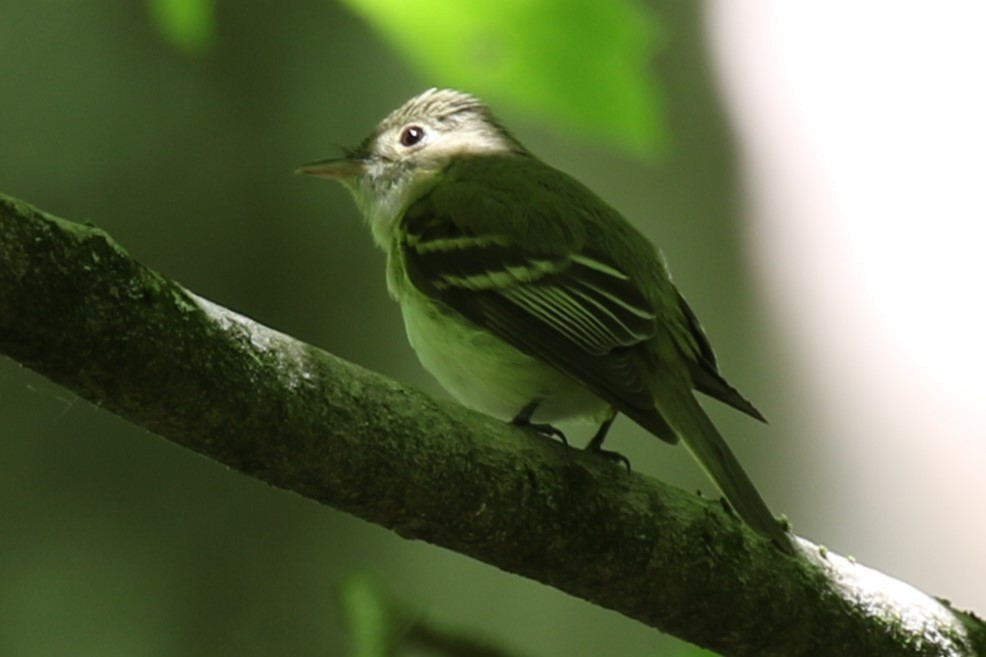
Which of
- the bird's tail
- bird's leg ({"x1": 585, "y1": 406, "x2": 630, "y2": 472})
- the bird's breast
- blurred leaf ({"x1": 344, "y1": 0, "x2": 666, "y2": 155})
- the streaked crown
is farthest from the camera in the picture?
the streaked crown

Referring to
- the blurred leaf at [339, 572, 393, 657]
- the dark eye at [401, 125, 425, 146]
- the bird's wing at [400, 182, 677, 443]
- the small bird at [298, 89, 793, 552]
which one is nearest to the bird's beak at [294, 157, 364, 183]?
the dark eye at [401, 125, 425, 146]

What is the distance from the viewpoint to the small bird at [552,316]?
2789mm

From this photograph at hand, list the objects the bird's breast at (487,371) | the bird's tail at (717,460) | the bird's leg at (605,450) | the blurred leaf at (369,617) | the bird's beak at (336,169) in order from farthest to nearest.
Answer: the bird's beak at (336,169) < the bird's breast at (487,371) < the bird's leg at (605,450) < the bird's tail at (717,460) < the blurred leaf at (369,617)

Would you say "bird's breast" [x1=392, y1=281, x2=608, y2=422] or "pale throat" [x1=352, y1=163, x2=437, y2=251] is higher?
"bird's breast" [x1=392, y1=281, x2=608, y2=422]

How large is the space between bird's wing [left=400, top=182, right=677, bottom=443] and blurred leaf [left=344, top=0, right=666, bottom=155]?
0.86 metres

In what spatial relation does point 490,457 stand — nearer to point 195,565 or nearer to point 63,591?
point 195,565

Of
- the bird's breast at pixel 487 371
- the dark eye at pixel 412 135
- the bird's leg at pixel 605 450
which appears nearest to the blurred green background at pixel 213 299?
the dark eye at pixel 412 135

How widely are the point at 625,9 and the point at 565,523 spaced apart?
2.90 ft

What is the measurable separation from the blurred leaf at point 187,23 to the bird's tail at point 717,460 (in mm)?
1292

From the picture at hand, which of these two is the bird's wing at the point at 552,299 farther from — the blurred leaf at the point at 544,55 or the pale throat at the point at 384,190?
the blurred leaf at the point at 544,55

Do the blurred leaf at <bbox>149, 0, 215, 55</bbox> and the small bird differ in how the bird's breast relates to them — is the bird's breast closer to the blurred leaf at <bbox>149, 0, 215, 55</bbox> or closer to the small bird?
the small bird

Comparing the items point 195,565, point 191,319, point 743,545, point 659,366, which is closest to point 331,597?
point 195,565

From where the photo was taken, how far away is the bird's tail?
8.09 feet

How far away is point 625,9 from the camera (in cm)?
204
